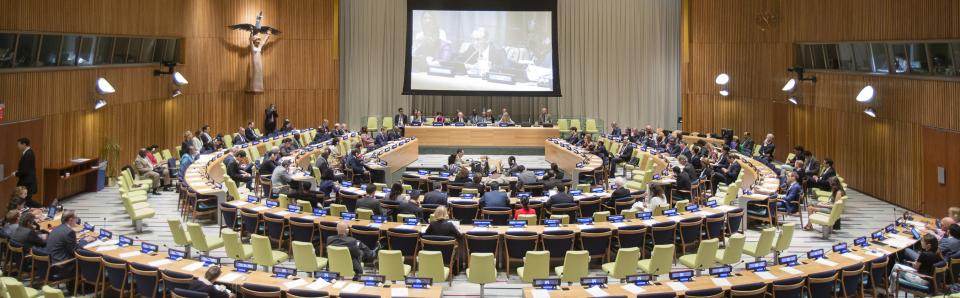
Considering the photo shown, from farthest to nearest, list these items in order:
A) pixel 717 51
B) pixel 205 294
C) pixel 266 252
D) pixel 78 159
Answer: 1. pixel 717 51
2. pixel 78 159
3. pixel 266 252
4. pixel 205 294

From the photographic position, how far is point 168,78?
2641 centimetres

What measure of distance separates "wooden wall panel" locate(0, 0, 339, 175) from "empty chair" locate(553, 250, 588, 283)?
12514 mm

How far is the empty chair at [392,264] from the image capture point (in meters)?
11.7

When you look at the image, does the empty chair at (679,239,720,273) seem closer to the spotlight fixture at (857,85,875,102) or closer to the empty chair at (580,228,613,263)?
the empty chair at (580,228,613,263)

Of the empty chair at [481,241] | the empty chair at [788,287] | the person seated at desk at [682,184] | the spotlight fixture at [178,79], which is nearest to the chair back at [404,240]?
the empty chair at [481,241]

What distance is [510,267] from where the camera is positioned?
A: 13.7 metres

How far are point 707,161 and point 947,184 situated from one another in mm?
4958

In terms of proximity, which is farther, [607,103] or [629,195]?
[607,103]

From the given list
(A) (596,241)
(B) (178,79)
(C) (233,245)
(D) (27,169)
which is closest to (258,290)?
(C) (233,245)

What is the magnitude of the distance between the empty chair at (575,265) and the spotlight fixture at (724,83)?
67.4 feet

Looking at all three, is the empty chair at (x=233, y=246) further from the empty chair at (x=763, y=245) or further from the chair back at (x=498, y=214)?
the empty chair at (x=763, y=245)

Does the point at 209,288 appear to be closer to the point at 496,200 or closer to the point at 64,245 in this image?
the point at 64,245

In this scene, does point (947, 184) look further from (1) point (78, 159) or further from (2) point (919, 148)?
(1) point (78, 159)

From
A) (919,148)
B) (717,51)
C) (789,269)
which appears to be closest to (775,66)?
(717,51)
